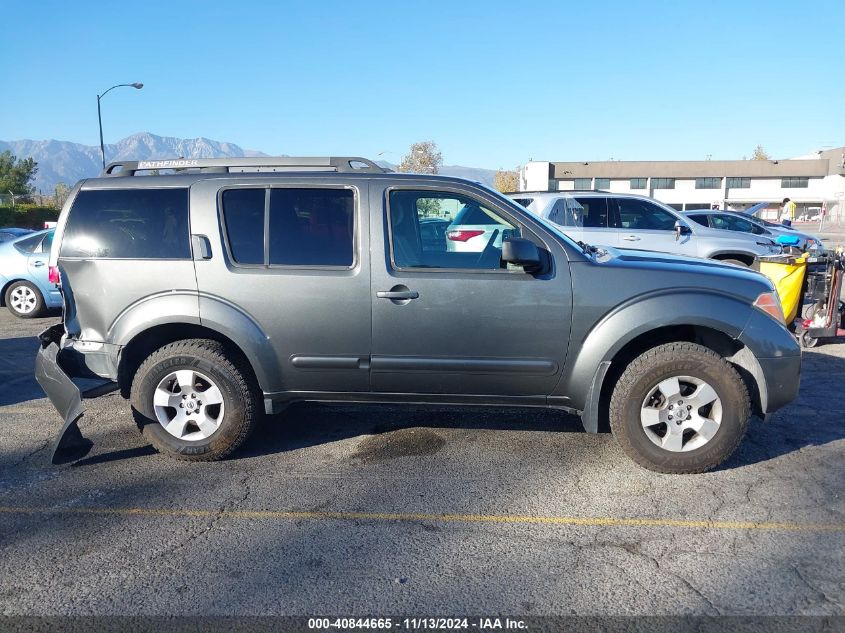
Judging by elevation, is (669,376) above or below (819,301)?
above

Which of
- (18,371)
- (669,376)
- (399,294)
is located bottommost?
(18,371)

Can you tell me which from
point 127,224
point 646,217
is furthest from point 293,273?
point 646,217

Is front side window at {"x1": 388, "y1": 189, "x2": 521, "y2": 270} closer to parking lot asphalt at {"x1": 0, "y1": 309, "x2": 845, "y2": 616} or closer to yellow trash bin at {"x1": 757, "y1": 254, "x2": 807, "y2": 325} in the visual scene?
parking lot asphalt at {"x1": 0, "y1": 309, "x2": 845, "y2": 616}

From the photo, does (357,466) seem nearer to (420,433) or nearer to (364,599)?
(420,433)

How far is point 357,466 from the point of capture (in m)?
4.29

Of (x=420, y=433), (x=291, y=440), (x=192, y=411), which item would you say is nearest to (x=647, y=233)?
(x=420, y=433)

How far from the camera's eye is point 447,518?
3557 millimetres

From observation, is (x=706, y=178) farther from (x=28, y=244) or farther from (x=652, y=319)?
(x=652, y=319)

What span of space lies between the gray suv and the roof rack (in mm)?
102

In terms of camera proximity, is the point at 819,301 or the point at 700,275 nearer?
the point at 700,275

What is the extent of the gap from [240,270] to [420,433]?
183 cm

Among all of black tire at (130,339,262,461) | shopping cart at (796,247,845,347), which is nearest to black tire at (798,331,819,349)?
shopping cart at (796,247,845,347)

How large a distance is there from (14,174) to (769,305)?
2905 inches

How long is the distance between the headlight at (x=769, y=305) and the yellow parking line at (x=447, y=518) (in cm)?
134
